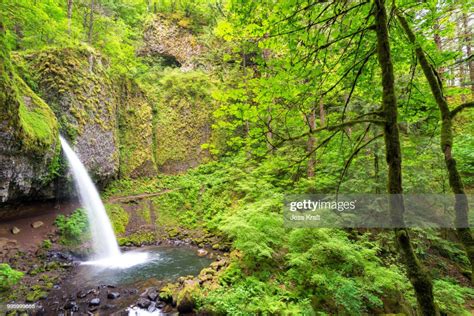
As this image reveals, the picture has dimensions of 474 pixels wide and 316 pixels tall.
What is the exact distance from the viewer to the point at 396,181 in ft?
5.48

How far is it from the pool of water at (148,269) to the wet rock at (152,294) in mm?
733

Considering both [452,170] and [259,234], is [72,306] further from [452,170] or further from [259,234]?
[452,170]

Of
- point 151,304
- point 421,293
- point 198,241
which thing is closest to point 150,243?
point 198,241

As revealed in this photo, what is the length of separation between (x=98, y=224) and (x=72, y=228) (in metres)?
0.95

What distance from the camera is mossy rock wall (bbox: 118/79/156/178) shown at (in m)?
13.9

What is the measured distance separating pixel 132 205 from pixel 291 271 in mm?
9187

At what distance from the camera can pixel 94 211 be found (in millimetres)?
9906

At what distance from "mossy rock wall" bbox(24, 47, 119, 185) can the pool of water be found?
492 cm

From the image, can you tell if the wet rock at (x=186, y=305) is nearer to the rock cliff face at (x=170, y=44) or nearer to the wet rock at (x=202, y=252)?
the wet rock at (x=202, y=252)

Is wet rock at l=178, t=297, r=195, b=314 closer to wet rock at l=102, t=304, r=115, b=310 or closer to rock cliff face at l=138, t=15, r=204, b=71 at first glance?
wet rock at l=102, t=304, r=115, b=310

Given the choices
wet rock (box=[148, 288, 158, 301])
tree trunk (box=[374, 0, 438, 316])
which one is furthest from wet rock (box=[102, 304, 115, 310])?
tree trunk (box=[374, 0, 438, 316])

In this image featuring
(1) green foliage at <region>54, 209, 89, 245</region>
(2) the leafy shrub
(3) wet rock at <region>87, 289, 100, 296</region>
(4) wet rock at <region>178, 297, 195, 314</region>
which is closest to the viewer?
(2) the leafy shrub

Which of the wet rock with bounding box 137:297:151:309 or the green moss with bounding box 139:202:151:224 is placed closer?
the wet rock with bounding box 137:297:151:309

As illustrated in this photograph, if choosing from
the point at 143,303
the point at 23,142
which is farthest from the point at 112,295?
the point at 23,142
